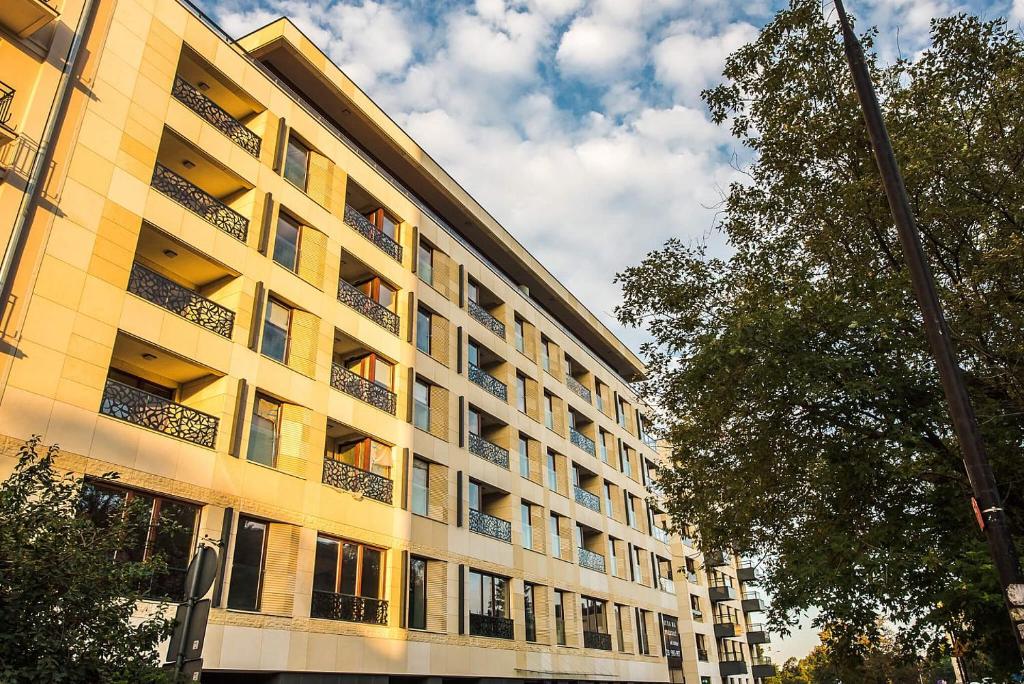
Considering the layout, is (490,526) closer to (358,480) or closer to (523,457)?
(523,457)

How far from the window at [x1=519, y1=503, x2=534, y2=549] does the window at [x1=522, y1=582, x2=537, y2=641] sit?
1602mm

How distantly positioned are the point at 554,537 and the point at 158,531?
63.5 ft

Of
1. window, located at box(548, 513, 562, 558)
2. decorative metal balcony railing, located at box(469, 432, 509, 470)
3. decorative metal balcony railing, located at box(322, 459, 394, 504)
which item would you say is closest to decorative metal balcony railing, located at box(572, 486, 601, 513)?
window, located at box(548, 513, 562, 558)

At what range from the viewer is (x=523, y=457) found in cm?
3195

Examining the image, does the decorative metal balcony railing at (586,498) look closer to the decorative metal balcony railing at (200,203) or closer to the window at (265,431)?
the window at (265,431)

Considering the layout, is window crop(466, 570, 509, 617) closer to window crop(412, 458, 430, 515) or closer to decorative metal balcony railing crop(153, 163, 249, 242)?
window crop(412, 458, 430, 515)

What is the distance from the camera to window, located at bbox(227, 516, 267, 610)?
17.2 m

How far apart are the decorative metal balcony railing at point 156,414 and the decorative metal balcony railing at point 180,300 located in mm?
2195

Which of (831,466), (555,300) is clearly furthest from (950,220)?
(555,300)

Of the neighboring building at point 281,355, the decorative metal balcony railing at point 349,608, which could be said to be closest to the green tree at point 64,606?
the neighboring building at point 281,355

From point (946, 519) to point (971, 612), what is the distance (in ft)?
5.98

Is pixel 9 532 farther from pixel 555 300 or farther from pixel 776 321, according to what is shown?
pixel 555 300

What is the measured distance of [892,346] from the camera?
1398cm

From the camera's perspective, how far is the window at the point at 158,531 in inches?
587
